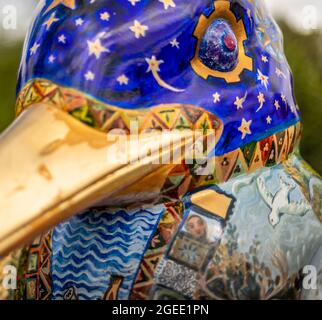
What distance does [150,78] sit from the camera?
178 cm

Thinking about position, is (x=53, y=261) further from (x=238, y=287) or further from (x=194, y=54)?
(x=194, y=54)

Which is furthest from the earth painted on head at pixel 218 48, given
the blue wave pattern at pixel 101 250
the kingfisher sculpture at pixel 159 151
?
the blue wave pattern at pixel 101 250

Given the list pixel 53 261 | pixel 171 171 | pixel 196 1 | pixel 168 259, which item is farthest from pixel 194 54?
pixel 53 261

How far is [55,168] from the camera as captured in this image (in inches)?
63.4

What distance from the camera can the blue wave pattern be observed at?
179 cm

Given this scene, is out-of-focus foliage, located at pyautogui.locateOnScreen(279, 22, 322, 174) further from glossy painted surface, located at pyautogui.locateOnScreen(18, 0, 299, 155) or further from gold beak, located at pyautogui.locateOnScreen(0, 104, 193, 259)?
gold beak, located at pyautogui.locateOnScreen(0, 104, 193, 259)


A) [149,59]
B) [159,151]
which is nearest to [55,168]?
[159,151]

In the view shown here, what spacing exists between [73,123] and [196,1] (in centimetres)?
48

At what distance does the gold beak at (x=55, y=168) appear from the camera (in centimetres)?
154

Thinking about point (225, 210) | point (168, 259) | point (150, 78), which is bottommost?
point (168, 259)

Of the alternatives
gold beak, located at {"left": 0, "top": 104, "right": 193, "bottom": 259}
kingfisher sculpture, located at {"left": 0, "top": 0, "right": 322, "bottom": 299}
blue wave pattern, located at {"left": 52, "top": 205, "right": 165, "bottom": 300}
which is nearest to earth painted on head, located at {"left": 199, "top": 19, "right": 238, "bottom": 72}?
kingfisher sculpture, located at {"left": 0, "top": 0, "right": 322, "bottom": 299}

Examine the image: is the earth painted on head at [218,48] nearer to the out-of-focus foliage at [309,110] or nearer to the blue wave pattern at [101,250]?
the blue wave pattern at [101,250]

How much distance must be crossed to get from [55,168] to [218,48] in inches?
22.3

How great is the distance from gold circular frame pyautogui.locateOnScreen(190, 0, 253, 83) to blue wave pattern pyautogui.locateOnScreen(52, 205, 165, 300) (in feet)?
1.27
